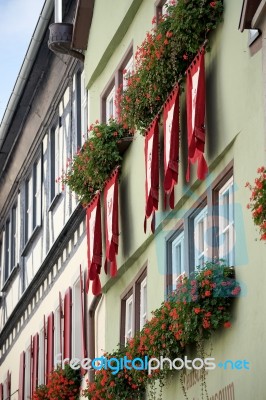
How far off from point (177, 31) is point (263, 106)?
242 centimetres

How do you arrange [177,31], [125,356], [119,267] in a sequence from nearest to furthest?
1. [177,31]
2. [125,356]
3. [119,267]

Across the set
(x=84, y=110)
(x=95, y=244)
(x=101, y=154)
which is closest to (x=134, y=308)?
(x=95, y=244)

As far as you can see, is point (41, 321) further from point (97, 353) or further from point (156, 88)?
point (156, 88)

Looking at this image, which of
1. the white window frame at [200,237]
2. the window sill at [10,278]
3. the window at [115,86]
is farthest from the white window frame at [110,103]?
the window sill at [10,278]

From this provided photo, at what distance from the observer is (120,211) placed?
19.4 metres

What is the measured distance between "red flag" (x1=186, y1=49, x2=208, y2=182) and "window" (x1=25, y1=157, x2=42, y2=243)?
10897 millimetres

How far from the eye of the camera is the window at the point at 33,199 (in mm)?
27234

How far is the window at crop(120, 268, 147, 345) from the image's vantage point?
1852 cm

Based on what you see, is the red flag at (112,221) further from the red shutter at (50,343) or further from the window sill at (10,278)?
the window sill at (10,278)

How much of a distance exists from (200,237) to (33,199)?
39.2 feet

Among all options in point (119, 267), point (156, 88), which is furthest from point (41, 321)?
point (156, 88)

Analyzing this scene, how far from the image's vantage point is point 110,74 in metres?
21.1

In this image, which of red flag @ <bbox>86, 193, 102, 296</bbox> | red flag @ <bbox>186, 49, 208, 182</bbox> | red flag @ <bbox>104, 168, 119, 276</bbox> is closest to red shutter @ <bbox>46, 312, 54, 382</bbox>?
red flag @ <bbox>86, 193, 102, 296</bbox>

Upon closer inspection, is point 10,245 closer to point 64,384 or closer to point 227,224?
point 64,384
